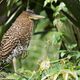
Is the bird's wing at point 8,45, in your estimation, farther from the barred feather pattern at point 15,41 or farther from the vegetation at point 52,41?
the vegetation at point 52,41

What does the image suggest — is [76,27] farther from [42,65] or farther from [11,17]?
[42,65]

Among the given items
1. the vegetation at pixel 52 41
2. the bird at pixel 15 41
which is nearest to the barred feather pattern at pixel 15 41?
the bird at pixel 15 41

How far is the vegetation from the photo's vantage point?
251 cm

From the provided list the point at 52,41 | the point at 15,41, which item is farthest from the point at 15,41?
the point at 52,41

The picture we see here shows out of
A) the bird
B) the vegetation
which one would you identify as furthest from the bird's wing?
the vegetation

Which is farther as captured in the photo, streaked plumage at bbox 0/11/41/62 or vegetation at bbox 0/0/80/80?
streaked plumage at bbox 0/11/41/62

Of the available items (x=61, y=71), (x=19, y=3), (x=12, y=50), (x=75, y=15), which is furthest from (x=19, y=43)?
(x=61, y=71)

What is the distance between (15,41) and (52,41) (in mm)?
394

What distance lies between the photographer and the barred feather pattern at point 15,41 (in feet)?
11.5

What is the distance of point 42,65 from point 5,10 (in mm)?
1565

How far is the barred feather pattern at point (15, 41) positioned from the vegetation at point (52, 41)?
13 centimetres

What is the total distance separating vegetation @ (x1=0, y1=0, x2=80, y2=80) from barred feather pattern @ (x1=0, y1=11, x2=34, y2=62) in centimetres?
13

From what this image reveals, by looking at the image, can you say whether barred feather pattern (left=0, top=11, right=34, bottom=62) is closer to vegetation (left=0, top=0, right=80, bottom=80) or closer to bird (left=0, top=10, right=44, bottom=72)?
bird (left=0, top=10, right=44, bottom=72)

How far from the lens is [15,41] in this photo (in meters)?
3.53
